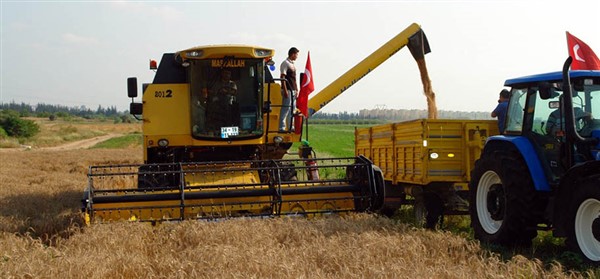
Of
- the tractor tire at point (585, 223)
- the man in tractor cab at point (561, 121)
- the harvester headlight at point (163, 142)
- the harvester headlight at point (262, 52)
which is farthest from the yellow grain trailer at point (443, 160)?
the harvester headlight at point (163, 142)

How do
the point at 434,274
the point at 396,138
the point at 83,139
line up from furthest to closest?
the point at 83,139 < the point at 396,138 < the point at 434,274

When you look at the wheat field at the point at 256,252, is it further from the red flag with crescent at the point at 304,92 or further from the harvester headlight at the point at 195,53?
the red flag with crescent at the point at 304,92

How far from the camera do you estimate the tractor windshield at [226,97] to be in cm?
1000

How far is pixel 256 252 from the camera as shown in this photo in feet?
17.4

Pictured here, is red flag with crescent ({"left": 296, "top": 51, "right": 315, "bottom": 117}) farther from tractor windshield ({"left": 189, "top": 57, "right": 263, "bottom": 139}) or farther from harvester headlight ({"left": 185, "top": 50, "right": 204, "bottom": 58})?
harvester headlight ({"left": 185, "top": 50, "right": 204, "bottom": 58})

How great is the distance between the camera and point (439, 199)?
8562mm

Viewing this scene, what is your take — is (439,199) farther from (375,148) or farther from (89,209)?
(89,209)

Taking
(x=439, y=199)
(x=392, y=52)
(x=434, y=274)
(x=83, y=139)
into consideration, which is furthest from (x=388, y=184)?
(x=83, y=139)

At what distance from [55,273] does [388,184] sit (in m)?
6.40

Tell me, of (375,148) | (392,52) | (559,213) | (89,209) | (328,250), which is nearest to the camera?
(328,250)

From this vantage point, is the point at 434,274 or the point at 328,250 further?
the point at 328,250

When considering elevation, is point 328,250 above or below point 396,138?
below

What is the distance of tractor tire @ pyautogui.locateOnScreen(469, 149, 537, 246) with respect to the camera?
6395mm

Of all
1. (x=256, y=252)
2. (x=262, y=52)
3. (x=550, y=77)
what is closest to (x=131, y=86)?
(x=262, y=52)
